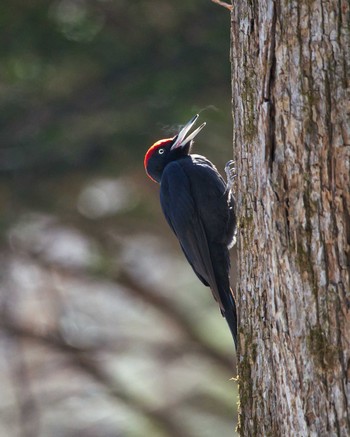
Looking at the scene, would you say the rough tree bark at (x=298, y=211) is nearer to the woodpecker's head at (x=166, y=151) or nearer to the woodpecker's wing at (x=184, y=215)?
the woodpecker's wing at (x=184, y=215)

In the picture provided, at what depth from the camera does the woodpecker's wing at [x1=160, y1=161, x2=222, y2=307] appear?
4316 mm

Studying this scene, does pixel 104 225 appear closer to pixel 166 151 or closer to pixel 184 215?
pixel 166 151

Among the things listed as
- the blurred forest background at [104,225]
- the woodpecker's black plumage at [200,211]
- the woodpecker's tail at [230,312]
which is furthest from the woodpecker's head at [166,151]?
the woodpecker's tail at [230,312]

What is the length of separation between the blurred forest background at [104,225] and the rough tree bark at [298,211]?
233 cm

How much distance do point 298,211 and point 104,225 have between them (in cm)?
486

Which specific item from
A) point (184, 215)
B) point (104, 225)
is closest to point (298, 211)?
point (184, 215)

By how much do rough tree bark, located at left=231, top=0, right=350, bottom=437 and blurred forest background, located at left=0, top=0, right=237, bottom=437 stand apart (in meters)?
2.33

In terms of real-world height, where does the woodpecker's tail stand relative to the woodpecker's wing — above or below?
below

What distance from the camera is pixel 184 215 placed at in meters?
4.43

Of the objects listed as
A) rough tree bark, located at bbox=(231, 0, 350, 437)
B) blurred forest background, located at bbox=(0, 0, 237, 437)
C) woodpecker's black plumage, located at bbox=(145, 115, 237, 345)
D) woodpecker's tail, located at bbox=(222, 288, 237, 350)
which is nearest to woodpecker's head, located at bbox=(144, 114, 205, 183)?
woodpecker's black plumage, located at bbox=(145, 115, 237, 345)

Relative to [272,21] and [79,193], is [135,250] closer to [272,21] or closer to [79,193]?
[79,193]

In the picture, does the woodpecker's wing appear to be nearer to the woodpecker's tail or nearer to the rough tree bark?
the woodpecker's tail

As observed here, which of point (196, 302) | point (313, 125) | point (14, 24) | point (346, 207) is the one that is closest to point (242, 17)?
point (313, 125)

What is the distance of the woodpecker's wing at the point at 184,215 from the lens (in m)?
4.32
